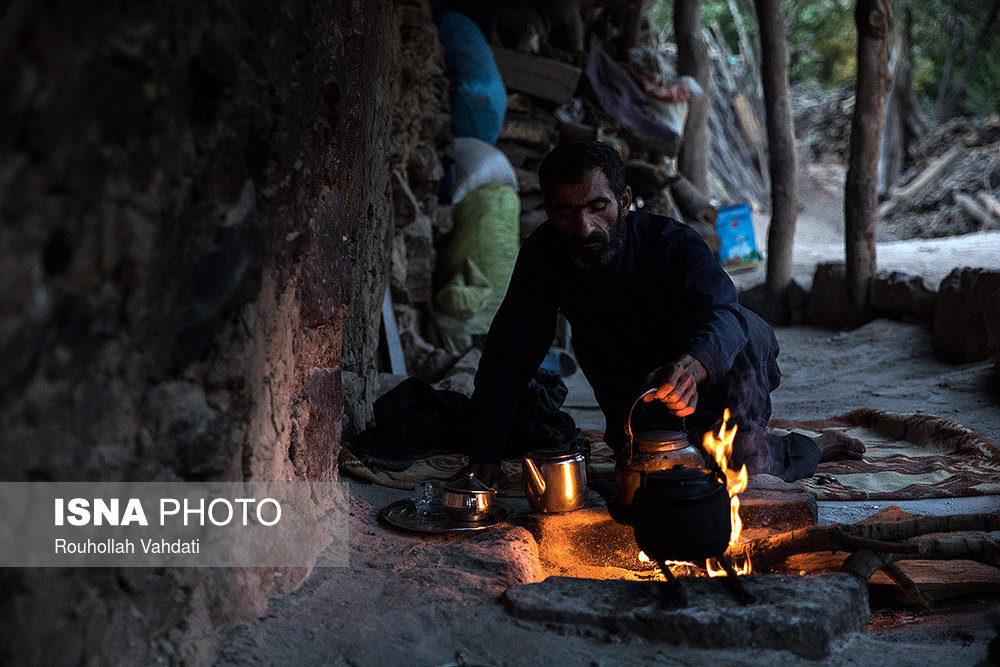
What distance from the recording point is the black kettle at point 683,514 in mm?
2020

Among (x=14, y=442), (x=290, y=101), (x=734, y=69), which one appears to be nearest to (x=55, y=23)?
(x=14, y=442)

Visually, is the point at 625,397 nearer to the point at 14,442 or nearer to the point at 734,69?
the point at 14,442

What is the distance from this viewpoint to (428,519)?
2736 mm

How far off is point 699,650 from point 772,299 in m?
6.57

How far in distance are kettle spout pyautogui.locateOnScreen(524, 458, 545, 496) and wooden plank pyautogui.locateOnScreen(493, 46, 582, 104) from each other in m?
5.05

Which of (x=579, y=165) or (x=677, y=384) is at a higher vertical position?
(x=579, y=165)

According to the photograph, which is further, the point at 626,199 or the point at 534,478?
the point at 626,199

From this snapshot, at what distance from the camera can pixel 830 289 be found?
7.50 m

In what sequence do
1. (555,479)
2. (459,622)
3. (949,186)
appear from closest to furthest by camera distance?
(459,622) < (555,479) < (949,186)

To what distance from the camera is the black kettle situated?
202cm

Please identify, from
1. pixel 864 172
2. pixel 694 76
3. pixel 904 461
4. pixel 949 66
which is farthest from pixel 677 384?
pixel 949 66

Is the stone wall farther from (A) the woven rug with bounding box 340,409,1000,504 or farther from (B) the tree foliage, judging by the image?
(B) the tree foliage

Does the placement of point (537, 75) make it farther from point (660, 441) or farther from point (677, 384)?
point (660, 441)

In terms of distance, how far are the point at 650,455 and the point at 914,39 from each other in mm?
16745
